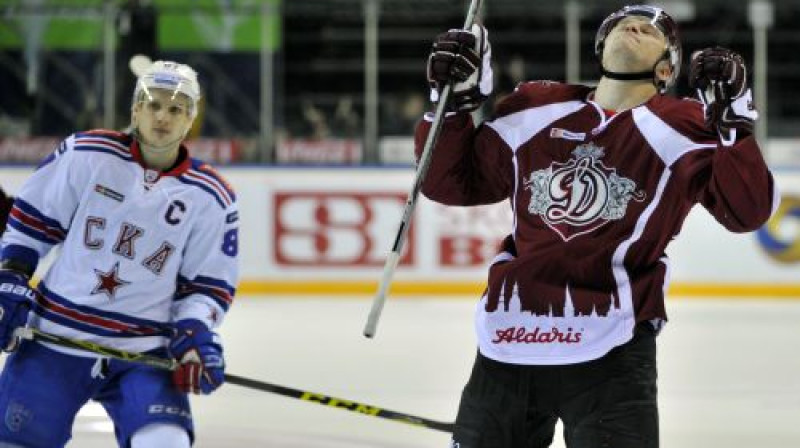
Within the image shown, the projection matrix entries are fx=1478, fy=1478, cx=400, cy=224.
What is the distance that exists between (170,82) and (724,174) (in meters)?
1.18

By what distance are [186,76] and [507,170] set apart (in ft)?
2.64

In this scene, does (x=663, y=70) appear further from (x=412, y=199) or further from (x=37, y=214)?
(x=37, y=214)

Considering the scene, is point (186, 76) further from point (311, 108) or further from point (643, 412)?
point (311, 108)

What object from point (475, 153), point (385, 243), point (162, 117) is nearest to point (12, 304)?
point (162, 117)

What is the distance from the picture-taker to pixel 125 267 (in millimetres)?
2922

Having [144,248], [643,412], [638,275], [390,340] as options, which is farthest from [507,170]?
[390,340]

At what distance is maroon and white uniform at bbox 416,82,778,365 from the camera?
242 cm

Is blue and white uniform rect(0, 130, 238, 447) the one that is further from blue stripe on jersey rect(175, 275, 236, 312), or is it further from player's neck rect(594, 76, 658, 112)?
player's neck rect(594, 76, 658, 112)

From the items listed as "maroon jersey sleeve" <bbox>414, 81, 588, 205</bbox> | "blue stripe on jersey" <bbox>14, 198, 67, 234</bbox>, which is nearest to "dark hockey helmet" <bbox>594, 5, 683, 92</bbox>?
"maroon jersey sleeve" <bbox>414, 81, 588, 205</bbox>

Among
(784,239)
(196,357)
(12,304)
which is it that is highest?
(12,304)

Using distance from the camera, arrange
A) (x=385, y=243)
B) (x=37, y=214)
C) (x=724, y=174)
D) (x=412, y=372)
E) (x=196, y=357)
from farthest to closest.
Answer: (x=385, y=243)
(x=412, y=372)
(x=37, y=214)
(x=196, y=357)
(x=724, y=174)

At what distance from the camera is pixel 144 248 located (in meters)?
2.93

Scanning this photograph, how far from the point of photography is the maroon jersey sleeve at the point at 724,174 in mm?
2309

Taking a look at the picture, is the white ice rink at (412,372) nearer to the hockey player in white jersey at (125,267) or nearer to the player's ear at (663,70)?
the hockey player in white jersey at (125,267)
